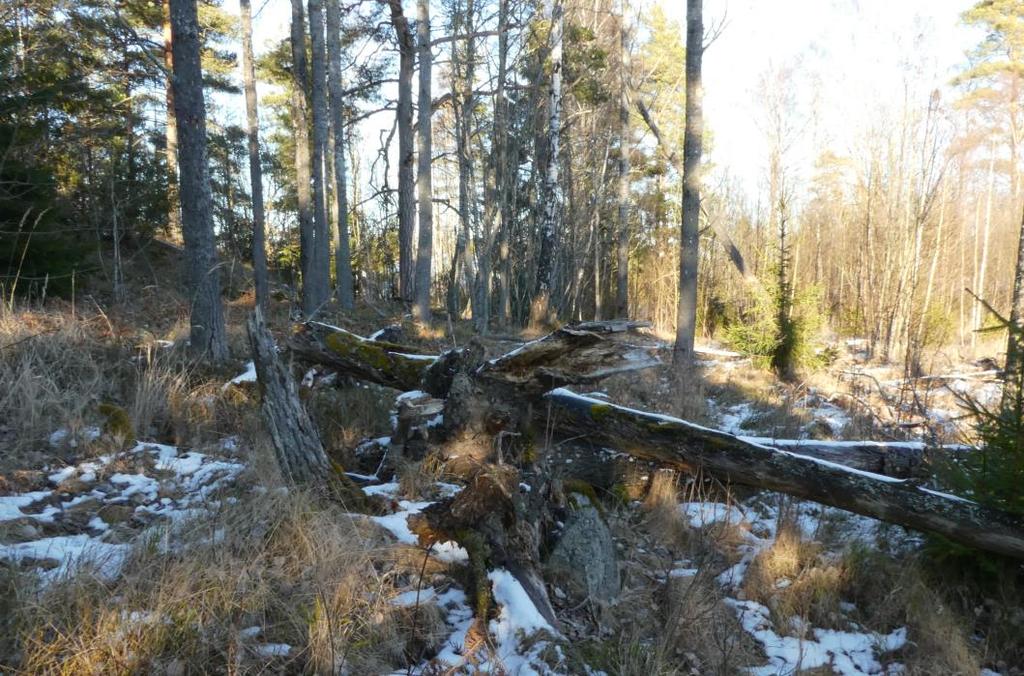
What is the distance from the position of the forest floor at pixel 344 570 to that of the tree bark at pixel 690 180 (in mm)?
3912

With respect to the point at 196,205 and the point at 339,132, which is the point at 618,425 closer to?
the point at 196,205

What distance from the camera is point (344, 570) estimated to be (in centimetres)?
271

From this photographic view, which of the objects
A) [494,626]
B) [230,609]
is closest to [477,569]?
[494,626]

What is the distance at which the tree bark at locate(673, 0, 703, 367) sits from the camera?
859cm

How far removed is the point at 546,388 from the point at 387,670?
2290 millimetres

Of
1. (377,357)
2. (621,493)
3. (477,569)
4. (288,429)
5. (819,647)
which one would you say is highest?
(377,357)

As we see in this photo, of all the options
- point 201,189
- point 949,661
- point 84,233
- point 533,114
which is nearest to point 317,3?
point 533,114

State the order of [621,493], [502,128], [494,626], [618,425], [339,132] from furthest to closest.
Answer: [339,132] < [502,128] < [621,493] < [618,425] < [494,626]

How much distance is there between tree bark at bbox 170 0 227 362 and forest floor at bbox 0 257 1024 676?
0.72 meters

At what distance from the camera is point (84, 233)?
10.6 meters

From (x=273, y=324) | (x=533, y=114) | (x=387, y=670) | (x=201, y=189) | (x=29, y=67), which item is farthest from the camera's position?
(x=533, y=114)

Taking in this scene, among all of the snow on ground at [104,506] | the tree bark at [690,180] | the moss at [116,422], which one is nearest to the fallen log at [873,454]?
the snow on ground at [104,506]

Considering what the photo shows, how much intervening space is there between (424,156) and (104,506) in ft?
35.1

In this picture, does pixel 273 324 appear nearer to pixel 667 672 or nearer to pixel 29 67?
pixel 29 67
